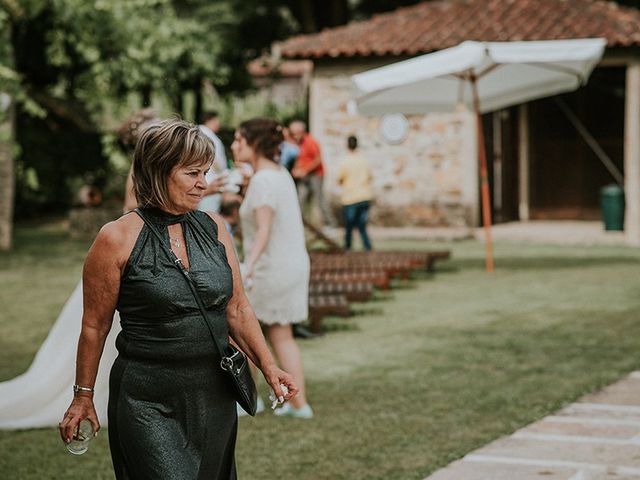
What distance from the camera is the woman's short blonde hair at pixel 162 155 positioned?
365cm

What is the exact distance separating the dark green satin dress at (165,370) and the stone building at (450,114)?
16031 millimetres

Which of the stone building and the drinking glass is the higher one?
the stone building

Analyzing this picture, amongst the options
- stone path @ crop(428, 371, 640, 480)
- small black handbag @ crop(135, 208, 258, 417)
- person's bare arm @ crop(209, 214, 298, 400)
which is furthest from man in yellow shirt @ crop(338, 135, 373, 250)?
small black handbag @ crop(135, 208, 258, 417)

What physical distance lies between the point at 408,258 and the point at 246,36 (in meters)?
18.0

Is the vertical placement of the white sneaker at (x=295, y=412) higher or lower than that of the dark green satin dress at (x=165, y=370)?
lower

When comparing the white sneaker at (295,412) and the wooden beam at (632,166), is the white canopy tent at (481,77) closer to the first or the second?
the wooden beam at (632,166)

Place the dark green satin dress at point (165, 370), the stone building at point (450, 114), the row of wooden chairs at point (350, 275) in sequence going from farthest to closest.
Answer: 1. the stone building at point (450, 114)
2. the row of wooden chairs at point (350, 275)
3. the dark green satin dress at point (165, 370)

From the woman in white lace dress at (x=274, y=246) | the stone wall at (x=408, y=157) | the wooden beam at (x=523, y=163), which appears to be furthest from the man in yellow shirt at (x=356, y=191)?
the woman in white lace dress at (x=274, y=246)

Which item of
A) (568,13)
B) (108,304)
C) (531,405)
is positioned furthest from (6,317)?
(568,13)

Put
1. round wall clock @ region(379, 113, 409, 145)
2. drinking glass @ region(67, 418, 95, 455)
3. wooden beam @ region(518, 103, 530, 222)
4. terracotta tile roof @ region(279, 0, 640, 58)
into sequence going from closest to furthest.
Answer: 1. drinking glass @ region(67, 418, 95, 455)
2. terracotta tile roof @ region(279, 0, 640, 58)
3. round wall clock @ region(379, 113, 409, 145)
4. wooden beam @ region(518, 103, 530, 222)

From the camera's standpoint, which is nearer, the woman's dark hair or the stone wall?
the woman's dark hair

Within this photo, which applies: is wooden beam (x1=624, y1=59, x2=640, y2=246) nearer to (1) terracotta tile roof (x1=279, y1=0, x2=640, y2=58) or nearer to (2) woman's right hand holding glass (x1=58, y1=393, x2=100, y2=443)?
(1) terracotta tile roof (x1=279, y1=0, x2=640, y2=58)

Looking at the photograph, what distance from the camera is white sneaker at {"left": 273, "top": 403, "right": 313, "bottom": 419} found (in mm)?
6902

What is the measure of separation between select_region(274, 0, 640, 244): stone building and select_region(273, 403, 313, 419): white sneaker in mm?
12969
